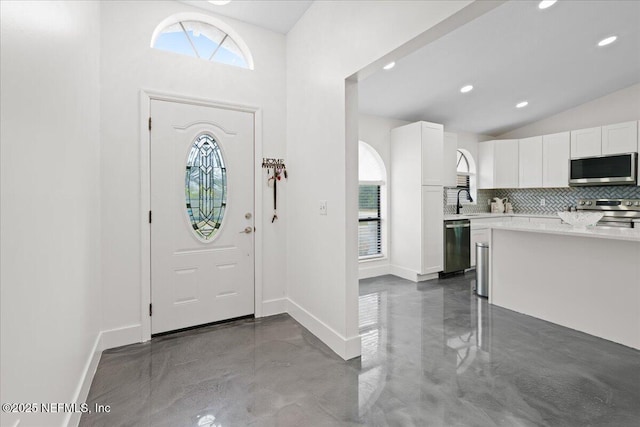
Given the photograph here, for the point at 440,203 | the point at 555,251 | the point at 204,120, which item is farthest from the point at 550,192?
the point at 204,120

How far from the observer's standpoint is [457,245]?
5.08 metres

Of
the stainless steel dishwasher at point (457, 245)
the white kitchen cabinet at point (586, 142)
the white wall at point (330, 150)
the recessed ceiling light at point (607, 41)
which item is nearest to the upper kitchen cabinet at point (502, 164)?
the white kitchen cabinet at point (586, 142)

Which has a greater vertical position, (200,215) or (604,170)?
(604,170)

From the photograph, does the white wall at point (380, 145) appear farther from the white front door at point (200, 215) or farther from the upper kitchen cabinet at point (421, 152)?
the white front door at point (200, 215)

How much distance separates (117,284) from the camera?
269 centimetres

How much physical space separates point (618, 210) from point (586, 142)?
3.86ft

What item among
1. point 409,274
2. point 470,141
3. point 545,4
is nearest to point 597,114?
point 470,141

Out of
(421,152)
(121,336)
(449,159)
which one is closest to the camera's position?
(121,336)

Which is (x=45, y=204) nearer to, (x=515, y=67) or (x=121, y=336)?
(x=121, y=336)

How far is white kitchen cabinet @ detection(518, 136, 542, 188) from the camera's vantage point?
5.63 metres

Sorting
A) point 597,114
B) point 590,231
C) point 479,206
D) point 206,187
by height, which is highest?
point 597,114

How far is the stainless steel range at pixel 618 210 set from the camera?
15.3 ft

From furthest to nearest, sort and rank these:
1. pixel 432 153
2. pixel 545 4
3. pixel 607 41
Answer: pixel 432 153 < pixel 607 41 < pixel 545 4

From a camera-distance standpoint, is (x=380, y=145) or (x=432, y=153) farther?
(x=380, y=145)
